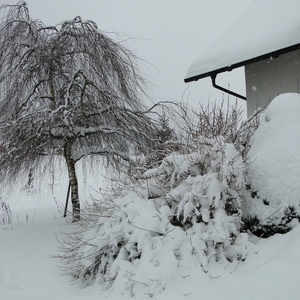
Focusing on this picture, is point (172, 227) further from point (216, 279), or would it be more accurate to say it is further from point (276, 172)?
point (276, 172)

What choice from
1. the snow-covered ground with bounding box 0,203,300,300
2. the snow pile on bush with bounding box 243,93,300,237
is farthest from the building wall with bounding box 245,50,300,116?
the snow-covered ground with bounding box 0,203,300,300

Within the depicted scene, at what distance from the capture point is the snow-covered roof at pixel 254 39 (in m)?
6.21

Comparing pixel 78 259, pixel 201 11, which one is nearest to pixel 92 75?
pixel 78 259

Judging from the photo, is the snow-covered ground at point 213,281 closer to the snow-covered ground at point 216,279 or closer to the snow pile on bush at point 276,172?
the snow-covered ground at point 216,279

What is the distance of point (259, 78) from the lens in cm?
745

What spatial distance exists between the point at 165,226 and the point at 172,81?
22.9ft

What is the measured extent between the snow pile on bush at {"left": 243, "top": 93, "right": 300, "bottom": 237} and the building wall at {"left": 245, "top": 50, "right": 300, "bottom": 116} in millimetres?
1835

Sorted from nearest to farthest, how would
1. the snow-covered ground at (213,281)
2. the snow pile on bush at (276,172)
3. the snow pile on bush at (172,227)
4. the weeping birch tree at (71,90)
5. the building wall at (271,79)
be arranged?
the snow-covered ground at (213,281) < the snow pile on bush at (172,227) < the snow pile on bush at (276,172) < the building wall at (271,79) < the weeping birch tree at (71,90)

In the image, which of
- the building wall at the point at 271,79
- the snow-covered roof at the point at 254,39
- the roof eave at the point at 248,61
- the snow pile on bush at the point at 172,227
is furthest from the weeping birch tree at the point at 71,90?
the snow pile on bush at the point at 172,227

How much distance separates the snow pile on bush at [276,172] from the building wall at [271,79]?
1.83 m

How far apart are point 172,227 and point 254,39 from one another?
433 cm

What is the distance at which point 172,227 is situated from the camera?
4129 millimetres

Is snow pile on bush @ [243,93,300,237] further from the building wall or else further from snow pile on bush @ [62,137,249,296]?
the building wall

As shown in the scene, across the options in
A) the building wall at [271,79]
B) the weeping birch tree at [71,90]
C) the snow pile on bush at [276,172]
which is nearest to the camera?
the snow pile on bush at [276,172]
